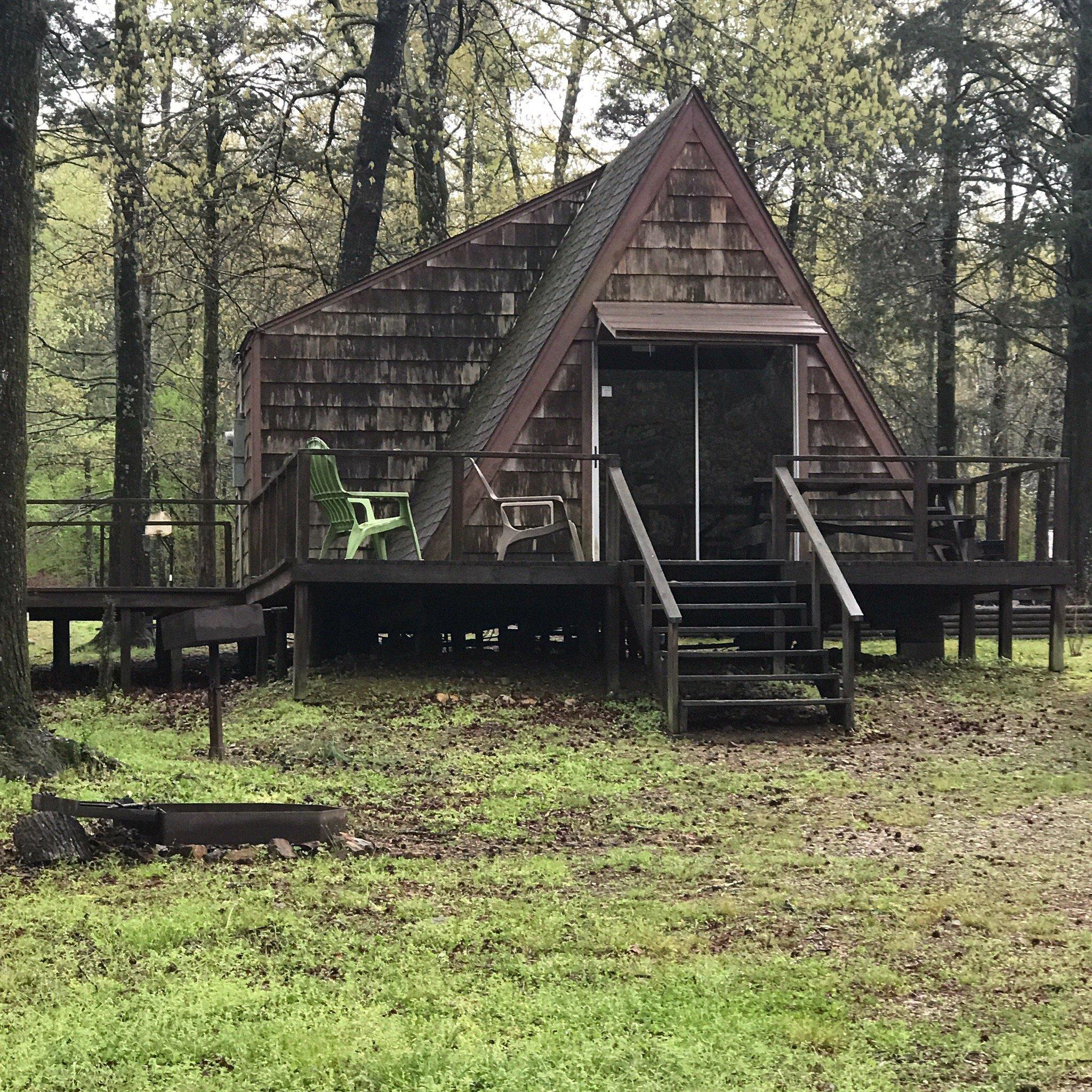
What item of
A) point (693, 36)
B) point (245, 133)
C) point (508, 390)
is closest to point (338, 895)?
point (508, 390)

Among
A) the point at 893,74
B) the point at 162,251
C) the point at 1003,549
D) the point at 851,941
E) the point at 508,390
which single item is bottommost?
the point at 851,941

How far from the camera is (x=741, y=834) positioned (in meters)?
8.29

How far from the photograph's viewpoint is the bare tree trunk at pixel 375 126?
19.4 m

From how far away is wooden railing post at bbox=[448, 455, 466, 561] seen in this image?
43.3ft

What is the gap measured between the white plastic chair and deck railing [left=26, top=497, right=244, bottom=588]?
4125 mm

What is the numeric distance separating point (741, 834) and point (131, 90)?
12.4m

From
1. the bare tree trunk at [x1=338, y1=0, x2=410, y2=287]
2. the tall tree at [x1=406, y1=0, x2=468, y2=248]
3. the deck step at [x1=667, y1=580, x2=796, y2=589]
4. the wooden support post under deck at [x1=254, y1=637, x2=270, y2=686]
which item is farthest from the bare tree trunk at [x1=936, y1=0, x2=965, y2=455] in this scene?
the wooden support post under deck at [x1=254, y1=637, x2=270, y2=686]

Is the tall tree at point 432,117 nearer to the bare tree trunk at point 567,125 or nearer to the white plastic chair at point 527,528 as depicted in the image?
the bare tree trunk at point 567,125

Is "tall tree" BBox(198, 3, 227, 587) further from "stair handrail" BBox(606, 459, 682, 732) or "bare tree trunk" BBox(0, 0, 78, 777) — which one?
"bare tree trunk" BBox(0, 0, 78, 777)

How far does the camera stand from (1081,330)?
23641 mm

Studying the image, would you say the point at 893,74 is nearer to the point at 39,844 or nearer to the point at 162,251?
the point at 162,251

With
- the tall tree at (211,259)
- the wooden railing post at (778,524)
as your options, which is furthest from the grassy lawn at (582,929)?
the tall tree at (211,259)

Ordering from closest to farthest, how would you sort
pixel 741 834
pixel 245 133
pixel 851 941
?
pixel 851 941, pixel 741 834, pixel 245 133

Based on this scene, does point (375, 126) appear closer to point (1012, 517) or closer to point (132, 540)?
point (132, 540)
